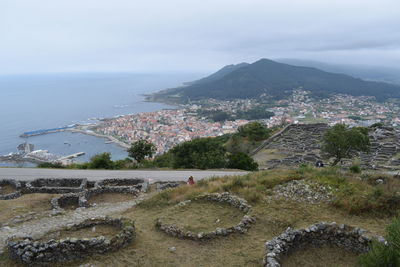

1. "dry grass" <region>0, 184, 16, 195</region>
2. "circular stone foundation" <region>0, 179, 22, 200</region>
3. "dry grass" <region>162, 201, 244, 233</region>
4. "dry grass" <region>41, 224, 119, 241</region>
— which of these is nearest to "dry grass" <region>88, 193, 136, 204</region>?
"circular stone foundation" <region>0, 179, 22, 200</region>

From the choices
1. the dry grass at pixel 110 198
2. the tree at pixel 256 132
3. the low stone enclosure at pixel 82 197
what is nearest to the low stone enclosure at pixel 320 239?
the dry grass at pixel 110 198

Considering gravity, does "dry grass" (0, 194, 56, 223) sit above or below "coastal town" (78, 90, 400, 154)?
above

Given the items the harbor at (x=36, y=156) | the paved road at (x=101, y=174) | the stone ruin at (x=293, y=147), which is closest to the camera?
the paved road at (x=101, y=174)

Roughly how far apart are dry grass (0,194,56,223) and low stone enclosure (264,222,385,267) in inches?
479

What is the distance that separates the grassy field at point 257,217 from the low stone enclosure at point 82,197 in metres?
4.37

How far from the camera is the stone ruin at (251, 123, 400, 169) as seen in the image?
34194mm

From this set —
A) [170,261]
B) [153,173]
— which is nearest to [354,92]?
[153,173]

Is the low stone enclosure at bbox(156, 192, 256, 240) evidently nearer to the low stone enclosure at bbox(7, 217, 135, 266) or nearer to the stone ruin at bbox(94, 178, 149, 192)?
the low stone enclosure at bbox(7, 217, 135, 266)

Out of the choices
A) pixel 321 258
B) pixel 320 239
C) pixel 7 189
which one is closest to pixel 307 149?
pixel 320 239

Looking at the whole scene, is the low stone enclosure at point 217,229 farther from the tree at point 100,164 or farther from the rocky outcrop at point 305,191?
the tree at point 100,164

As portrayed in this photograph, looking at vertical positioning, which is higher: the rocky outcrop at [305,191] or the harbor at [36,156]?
the rocky outcrop at [305,191]

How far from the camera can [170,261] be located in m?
9.17

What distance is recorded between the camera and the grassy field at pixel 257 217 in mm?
9195

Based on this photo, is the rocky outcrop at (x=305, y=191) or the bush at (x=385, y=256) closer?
the bush at (x=385, y=256)
